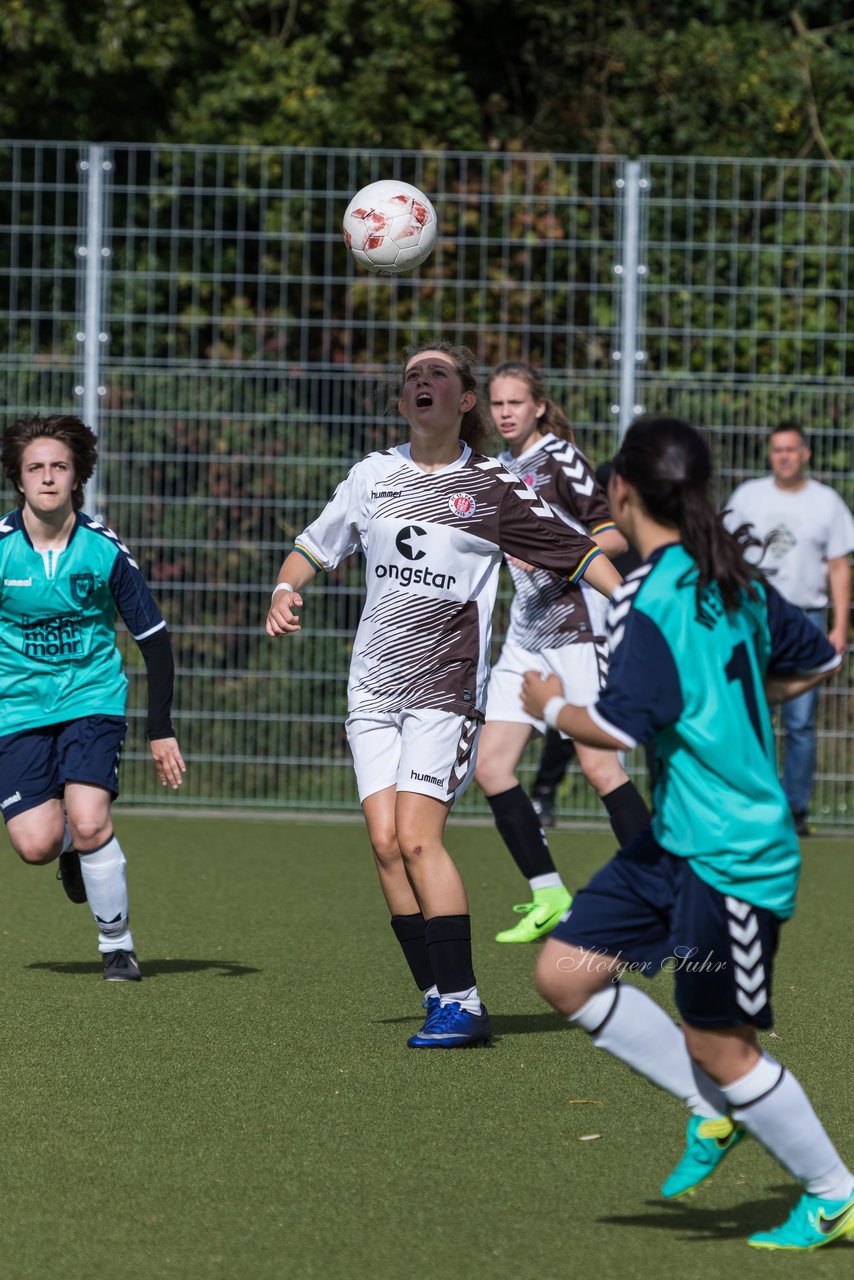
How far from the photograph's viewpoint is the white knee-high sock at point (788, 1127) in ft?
12.1

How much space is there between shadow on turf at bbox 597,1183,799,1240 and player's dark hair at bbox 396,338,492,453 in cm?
267

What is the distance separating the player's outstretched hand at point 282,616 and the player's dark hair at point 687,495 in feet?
5.51

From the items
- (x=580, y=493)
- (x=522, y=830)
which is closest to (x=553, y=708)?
(x=580, y=493)

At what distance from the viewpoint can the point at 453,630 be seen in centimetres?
575

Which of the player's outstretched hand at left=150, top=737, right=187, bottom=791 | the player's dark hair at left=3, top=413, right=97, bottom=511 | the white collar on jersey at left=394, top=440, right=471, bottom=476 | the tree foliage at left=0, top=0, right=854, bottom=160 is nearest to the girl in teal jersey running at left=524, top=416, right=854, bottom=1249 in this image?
the white collar on jersey at left=394, top=440, right=471, bottom=476

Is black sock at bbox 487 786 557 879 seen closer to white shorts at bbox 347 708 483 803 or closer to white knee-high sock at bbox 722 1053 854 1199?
white shorts at bbox 347 708 483 803

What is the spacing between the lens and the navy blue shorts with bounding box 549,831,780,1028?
371 cm

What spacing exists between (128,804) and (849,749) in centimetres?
433

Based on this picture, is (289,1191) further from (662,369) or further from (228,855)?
(662,369)

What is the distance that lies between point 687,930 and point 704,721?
404mm

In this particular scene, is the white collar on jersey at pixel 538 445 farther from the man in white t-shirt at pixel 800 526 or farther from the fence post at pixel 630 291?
the fence post at pixel 630 291

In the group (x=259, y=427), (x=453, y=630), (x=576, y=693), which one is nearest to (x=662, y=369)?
(x=259, y=427)

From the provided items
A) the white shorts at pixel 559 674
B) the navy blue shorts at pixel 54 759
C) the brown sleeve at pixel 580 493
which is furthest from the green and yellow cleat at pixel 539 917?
the navy blue shorts at pixel 54 759

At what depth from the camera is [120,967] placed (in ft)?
21.7
